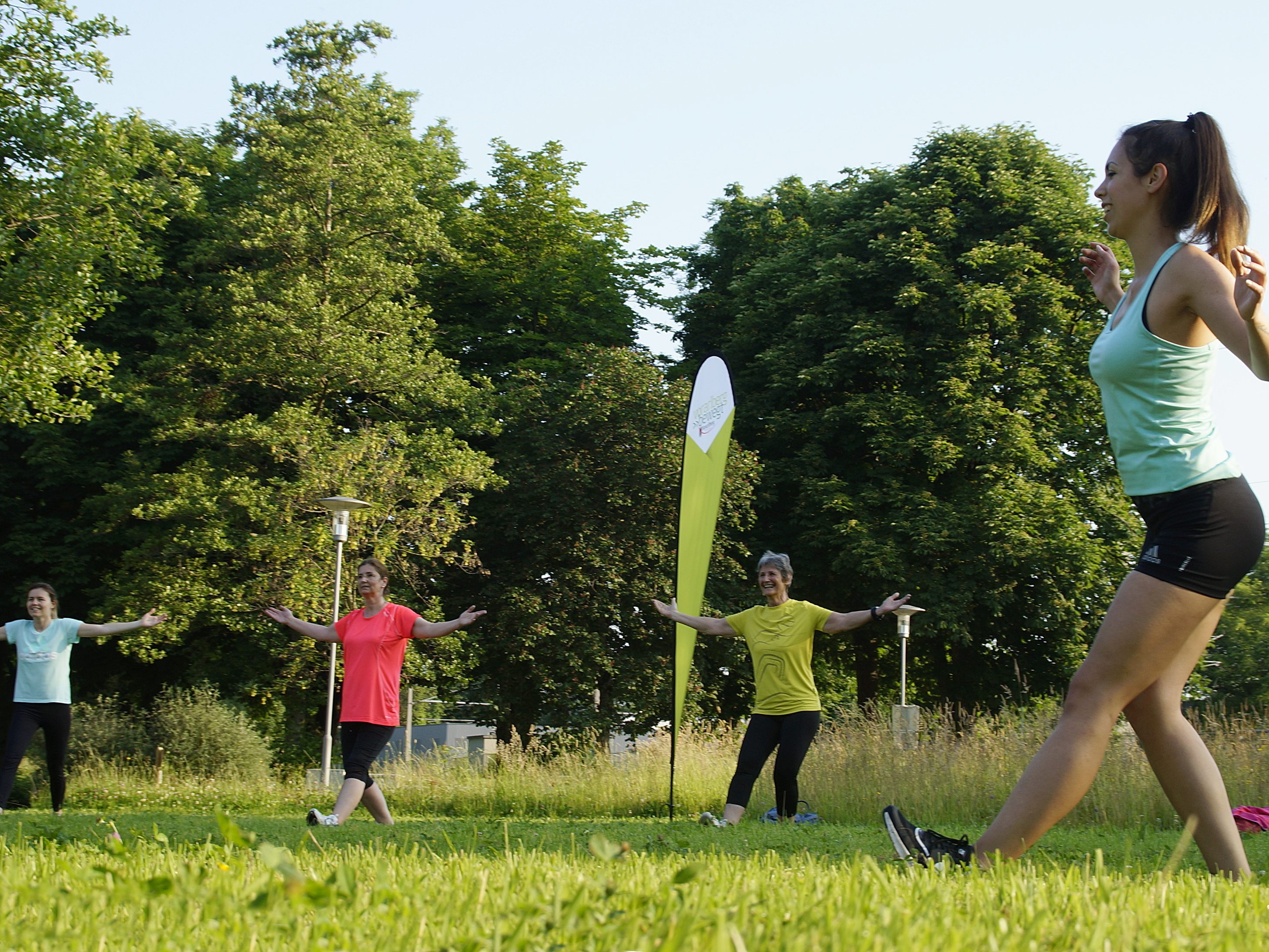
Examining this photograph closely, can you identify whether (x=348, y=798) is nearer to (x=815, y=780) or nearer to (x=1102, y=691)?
(x=1102, y=691)

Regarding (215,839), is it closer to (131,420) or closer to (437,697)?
(131,420)

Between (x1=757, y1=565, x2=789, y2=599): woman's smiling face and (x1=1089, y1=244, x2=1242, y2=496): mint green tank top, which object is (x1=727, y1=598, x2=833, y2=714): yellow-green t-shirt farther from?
(x1=1089, y1=244, x2=1242, y2=496): mint green tank top

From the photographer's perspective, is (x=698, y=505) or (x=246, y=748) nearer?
(x=698, y=505)

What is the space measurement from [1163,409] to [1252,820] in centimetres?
601

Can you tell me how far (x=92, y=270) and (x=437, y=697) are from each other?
558 inches

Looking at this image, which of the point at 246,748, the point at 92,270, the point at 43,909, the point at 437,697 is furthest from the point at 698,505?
the point at 437,697

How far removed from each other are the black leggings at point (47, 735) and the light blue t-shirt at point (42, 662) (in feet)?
0.20

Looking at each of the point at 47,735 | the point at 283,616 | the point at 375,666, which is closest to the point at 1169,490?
the point at 375,666

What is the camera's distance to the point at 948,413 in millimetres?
26797

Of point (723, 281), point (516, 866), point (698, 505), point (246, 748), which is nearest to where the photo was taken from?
point (516, 866)

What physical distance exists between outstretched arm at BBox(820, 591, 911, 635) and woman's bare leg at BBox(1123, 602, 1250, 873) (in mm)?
3516

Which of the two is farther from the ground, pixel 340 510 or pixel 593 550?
pixel 340 510

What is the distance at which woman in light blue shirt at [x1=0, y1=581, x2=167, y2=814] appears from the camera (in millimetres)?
9992

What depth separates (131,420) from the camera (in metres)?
26.8
